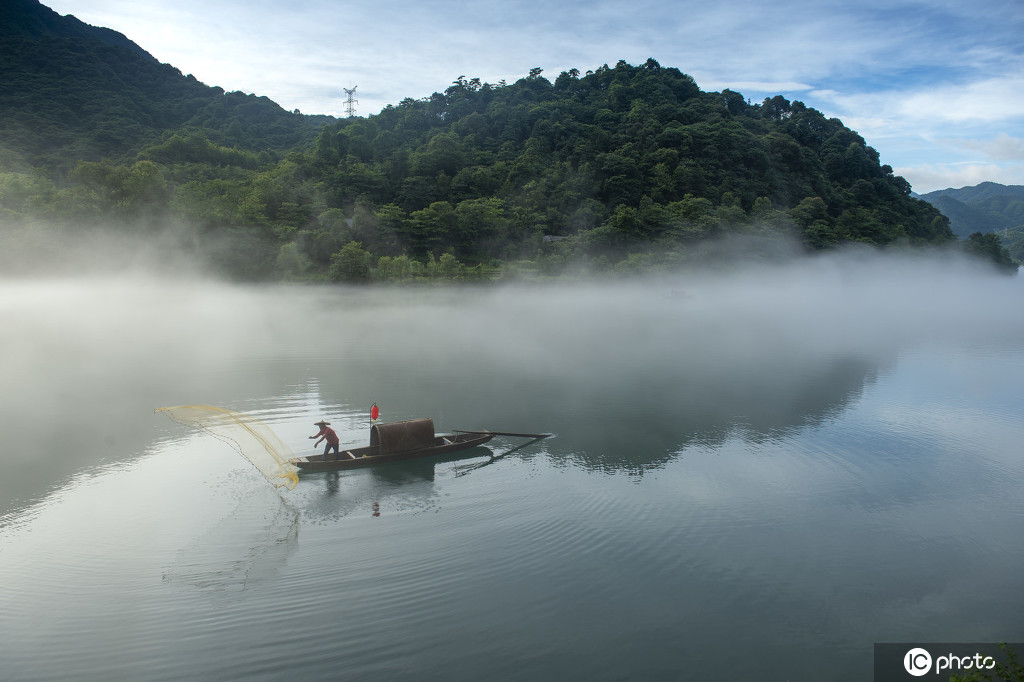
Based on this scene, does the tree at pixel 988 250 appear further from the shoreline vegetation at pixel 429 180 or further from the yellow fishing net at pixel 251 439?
the yellow fishing net at pixel 251 439

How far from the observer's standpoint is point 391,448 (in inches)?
712

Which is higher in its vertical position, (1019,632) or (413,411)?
(413,411)

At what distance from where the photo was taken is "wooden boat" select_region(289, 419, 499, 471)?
17391 millimetres

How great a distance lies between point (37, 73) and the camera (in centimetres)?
10606

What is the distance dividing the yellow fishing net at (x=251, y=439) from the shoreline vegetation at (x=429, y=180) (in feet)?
186

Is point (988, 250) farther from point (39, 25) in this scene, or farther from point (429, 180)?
point (39, 25)

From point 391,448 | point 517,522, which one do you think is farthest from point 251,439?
point 517,522

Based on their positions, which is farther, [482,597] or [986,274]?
[986,274]

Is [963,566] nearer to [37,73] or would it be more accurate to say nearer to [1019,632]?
[1019,632]

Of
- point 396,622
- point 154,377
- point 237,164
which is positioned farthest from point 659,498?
point 237,164

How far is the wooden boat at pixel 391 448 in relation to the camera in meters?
17.4

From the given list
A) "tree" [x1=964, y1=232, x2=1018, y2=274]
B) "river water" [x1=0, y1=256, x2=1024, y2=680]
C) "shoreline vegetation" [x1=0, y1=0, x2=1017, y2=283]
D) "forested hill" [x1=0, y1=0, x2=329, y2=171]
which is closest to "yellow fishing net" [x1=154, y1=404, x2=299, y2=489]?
"river water" [x1=0, y1=256, x2=1024, y2=680]

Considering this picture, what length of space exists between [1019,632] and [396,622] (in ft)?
36.5

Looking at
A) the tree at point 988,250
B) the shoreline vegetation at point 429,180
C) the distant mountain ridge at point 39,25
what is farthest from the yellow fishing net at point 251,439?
the distant mountain ridge at point 39,25
